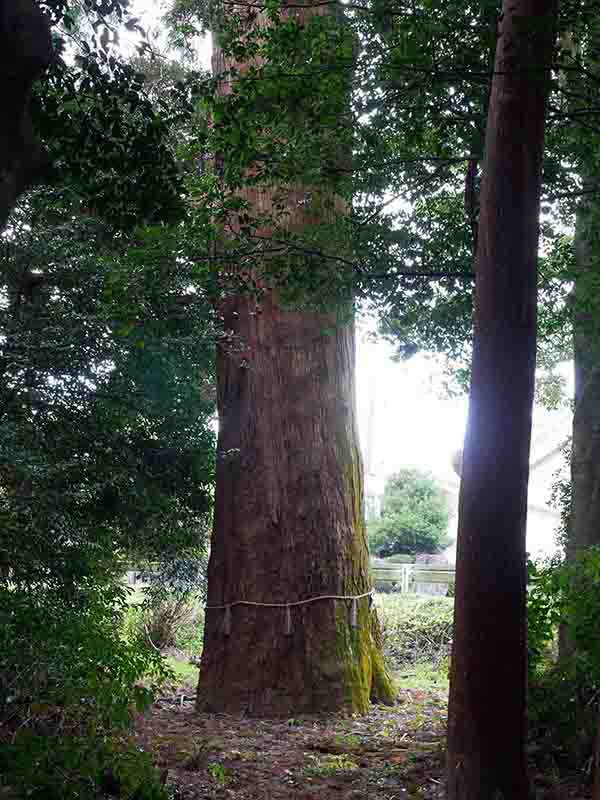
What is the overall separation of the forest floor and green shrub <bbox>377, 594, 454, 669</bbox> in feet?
17.4

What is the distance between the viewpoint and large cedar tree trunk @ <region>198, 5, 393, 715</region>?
394 inches

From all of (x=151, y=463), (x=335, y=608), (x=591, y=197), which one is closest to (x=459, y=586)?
(x=591, y=197)

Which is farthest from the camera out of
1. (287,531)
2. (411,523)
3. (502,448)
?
(411,523)

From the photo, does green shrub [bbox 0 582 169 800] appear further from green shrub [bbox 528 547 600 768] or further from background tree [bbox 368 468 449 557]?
background tree [bbox 368 468 449 557]

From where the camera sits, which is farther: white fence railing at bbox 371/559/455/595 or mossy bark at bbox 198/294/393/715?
white fence railing at bbox 371/559/455/595

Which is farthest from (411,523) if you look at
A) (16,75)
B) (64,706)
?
(16,75)

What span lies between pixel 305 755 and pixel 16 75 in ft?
21.8

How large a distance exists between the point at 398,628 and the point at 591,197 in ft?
35.4

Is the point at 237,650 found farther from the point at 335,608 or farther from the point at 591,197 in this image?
the point at 591,197

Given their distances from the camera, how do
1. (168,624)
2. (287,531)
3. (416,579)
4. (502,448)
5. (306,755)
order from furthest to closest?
(416,579) → (168,624) → (287,531) → (306,755) → (502,448)

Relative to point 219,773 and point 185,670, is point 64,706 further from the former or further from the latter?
point 185,670

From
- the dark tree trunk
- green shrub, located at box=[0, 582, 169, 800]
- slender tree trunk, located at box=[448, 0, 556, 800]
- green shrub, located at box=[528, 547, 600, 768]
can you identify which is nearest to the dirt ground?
green shrub, located at box=[528, 547, 600, 768]

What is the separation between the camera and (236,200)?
A: 6.61 metres

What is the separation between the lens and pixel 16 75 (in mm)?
2805
